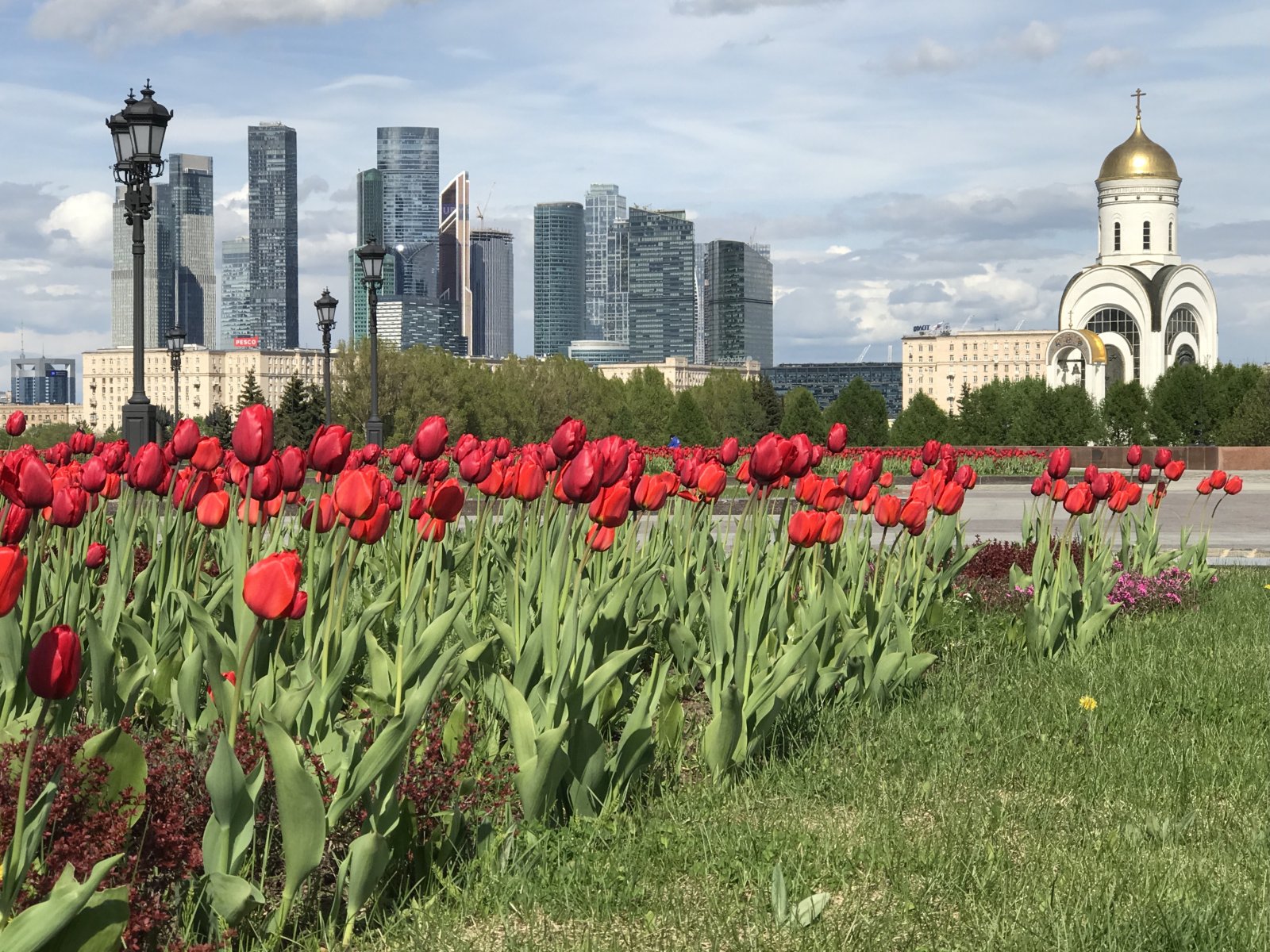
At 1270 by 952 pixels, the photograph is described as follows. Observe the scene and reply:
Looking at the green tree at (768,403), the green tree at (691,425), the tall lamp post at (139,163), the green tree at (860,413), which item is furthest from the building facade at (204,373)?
the tall lamp post at (139,163)

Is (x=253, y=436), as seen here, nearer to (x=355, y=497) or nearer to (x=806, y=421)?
(x=355, y=497)

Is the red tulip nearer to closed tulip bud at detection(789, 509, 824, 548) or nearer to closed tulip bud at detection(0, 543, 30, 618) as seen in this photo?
closed tulip bud at detection(0, 543, 30, 618)

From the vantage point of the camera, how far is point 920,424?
58.6 metres

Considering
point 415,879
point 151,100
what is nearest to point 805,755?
point 415,879

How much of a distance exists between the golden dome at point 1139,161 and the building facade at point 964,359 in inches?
4024

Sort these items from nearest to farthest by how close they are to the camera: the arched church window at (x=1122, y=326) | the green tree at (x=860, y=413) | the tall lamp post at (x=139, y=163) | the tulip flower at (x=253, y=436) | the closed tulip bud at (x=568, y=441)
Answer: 1. the tulip flower at (x=253, y=436)
2. the closed tulip bud at (x=568, y=441)
3. the tall lamp post at (x=139, y=163)
4. the green tree at (x=860, y=413)
5. the arched church window at (x=1122, y=326)

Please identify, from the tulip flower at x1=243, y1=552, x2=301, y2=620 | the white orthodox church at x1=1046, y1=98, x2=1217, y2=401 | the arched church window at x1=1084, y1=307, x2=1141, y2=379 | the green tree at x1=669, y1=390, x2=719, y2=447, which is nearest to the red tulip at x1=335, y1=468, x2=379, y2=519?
the tulip flower at x1=243, y1=552, x2=301, y2=620

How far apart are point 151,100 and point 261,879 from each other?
42.0 feet

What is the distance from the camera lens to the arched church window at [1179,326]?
88.6 meters

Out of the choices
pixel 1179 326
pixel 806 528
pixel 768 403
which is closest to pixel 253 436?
pixel 806 528

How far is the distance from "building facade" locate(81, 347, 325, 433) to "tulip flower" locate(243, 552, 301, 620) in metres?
184

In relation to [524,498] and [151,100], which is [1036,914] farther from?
[151,100]

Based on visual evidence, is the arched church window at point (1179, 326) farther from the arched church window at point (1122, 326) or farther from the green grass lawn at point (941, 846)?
the green grass lawn at point (941, 846)

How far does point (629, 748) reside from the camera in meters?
4.26
